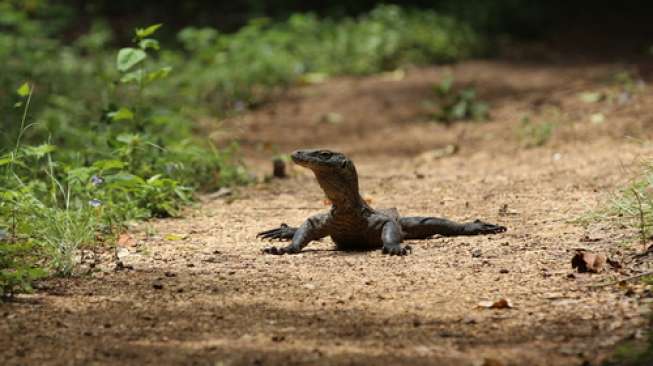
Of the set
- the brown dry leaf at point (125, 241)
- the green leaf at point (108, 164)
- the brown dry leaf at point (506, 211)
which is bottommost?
the brown dry leaf at point (125, 241)

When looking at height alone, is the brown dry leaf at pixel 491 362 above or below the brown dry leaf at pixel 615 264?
above

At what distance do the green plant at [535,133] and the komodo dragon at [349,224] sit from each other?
363cm

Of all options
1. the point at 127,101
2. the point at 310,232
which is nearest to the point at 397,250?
the point at 310,232

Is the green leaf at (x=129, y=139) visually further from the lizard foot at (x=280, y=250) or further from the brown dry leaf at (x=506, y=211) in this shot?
the brown dry leaf at (x=506, y=211)

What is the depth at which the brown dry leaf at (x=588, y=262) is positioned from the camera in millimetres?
A: 4539

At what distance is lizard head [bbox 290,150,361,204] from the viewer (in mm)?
5340

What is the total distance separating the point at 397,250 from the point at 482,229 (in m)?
0.69

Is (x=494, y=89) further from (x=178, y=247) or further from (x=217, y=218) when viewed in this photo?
(x=178, y=247)

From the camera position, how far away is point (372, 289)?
4.45 meters

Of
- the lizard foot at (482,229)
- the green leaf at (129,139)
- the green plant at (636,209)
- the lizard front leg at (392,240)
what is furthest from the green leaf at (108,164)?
the green plant at (636,209)

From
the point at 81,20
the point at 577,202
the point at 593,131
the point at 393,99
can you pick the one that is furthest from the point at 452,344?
the point at 81,20

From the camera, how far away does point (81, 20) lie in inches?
739

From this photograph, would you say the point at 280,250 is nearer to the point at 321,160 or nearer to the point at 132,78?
the point at 321,160

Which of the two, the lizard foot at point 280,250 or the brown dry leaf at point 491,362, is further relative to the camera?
the lizard foot at point 280,250
